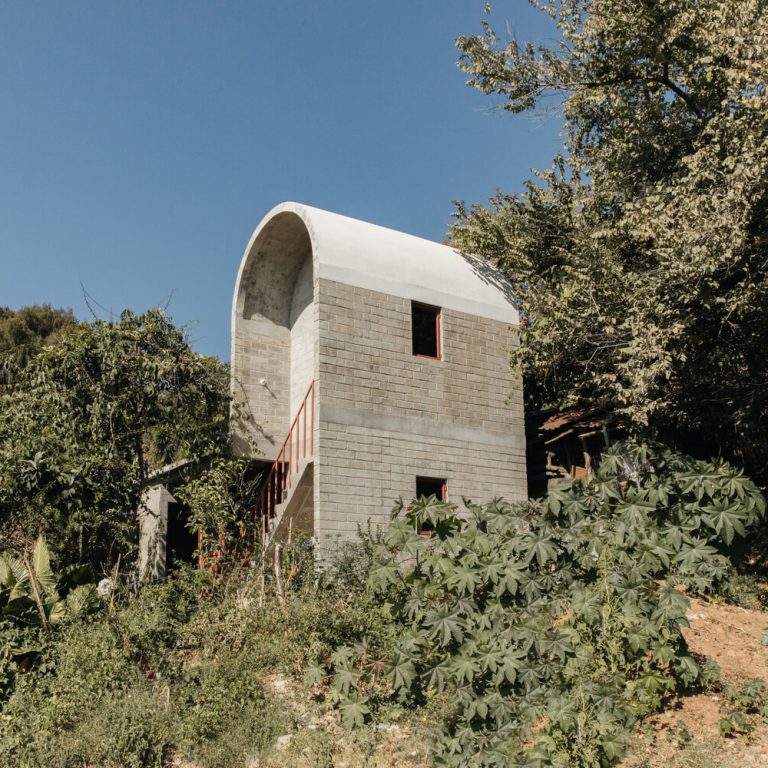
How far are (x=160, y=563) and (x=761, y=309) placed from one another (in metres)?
10.1

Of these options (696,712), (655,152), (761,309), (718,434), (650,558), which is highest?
(655,152)

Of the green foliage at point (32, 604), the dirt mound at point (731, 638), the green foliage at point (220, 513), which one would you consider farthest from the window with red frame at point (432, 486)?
the green foliage at point (32, 604)

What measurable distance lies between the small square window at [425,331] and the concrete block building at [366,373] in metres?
0.02

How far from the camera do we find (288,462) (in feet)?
45.3

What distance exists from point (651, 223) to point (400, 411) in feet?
15.1

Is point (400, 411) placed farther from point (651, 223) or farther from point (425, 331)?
point (651, 223)

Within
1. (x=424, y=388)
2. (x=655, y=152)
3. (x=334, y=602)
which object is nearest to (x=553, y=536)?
(x=334, y=602)

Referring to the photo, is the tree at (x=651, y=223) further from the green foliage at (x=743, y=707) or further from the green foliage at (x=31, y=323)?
the green foliage at (x=31, y=323)

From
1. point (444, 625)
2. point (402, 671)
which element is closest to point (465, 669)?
point (444, 625)

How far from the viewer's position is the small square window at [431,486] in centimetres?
1261

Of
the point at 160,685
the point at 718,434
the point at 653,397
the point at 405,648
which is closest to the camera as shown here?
the point at 405,648

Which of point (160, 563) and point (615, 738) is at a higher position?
point (160, 563)

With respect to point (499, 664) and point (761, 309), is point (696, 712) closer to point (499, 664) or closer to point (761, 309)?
point (499, 664)

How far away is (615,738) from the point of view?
605 centimetres
